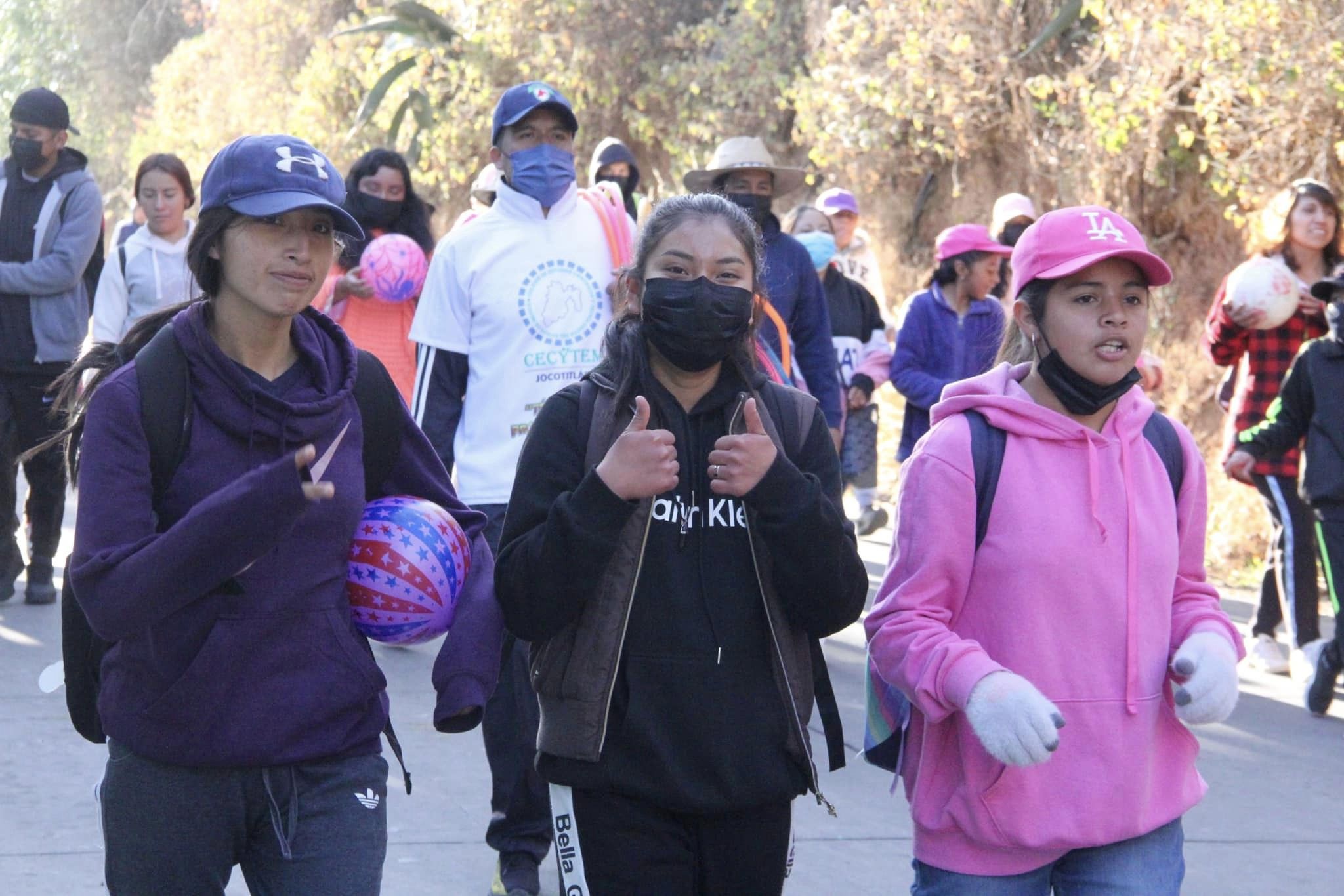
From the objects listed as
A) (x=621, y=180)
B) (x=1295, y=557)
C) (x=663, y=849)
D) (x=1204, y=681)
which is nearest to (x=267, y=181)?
(x=663, y=849)

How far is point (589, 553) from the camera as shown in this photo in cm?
293

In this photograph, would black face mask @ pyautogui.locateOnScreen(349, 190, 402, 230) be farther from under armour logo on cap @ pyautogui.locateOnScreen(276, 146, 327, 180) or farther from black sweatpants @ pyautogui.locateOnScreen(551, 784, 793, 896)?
black sweatpants @ pyautogui.locateOnScreen(551, 784, 793, 896)

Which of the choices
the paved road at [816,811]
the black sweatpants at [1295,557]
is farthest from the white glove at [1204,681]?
the black sweatpants at [1295,557]

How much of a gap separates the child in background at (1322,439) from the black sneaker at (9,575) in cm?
571

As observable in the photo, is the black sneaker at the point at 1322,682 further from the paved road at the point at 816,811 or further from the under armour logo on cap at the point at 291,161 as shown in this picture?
the under armour logo on cap at the point at 291,161

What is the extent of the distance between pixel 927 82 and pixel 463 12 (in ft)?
26.4

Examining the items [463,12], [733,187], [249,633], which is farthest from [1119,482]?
[463,12]

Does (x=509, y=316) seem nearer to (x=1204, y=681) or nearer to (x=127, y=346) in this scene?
(x=127, y=346)

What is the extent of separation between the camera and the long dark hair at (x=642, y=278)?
3182mm

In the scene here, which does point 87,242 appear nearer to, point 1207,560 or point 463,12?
point 1207,560

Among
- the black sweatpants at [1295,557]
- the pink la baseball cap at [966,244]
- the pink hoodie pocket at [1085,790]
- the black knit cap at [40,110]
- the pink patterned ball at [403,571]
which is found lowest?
the black sweatpants at [1295,557]

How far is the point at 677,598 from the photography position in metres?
3.05

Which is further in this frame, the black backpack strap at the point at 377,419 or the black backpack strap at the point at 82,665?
the black backpack strap at the point at 377,419

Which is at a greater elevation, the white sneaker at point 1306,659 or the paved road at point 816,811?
the white sneaker at point 1306,659
